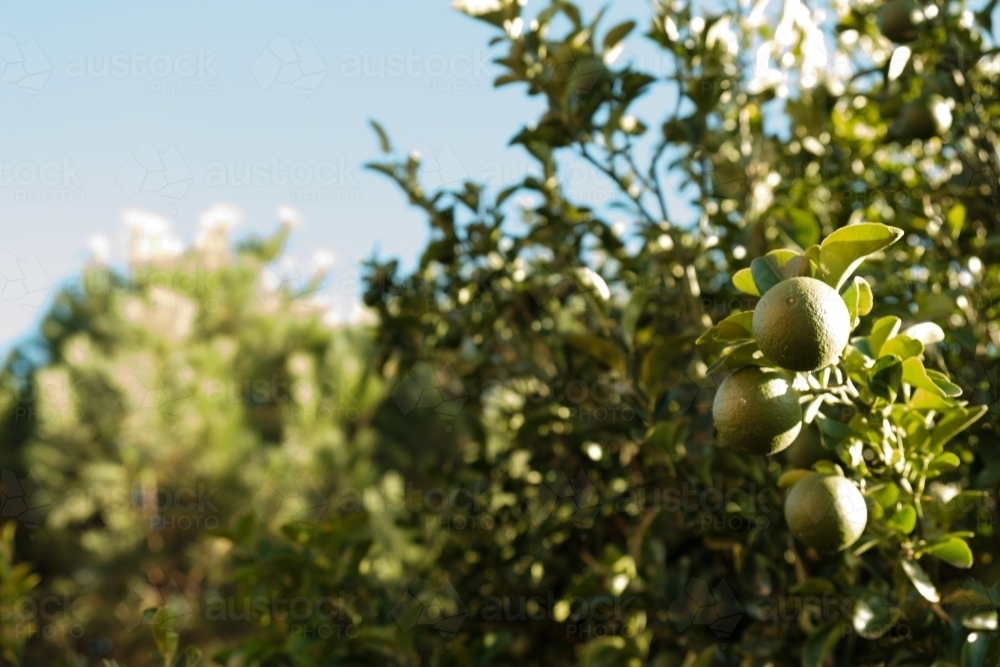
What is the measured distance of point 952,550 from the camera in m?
0.56

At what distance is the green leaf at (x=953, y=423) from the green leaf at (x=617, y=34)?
0.60m

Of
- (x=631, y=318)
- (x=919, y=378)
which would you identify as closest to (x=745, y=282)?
(x=919, y=378)

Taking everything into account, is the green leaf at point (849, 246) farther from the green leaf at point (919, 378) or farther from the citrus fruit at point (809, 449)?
the citrus fruit at point (809, 449)

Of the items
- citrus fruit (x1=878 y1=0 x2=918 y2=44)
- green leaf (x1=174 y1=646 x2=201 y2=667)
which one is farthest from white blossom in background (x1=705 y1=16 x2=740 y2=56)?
green leaf (x1=174 y1=646 x2=201 y2=667)

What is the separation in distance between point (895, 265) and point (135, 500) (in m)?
3.82

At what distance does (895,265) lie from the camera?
101cm

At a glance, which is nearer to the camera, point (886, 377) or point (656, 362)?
point (886, 377)

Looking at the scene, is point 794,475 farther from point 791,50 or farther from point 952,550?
point 791,50

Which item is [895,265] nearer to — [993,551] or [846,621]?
[993,551]

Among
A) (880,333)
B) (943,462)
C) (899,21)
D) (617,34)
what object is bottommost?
(943,462)

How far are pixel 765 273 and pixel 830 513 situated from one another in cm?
15

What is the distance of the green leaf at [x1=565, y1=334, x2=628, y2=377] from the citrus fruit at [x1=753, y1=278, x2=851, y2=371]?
277 millimetres

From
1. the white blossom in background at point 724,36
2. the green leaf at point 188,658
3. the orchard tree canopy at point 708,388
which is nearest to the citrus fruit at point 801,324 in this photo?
the orchard tree canopy at point 708,388

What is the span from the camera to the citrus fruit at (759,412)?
1.58ft
